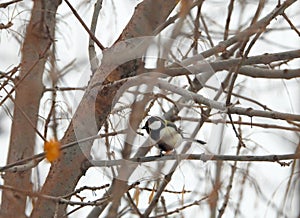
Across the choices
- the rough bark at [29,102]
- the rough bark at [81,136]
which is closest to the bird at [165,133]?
the rough bark at [81,136]

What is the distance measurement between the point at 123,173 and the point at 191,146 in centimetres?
96

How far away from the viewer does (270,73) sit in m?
1.64

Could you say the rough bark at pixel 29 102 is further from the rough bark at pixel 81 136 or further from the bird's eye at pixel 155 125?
the bird's eye at pixel 155 125

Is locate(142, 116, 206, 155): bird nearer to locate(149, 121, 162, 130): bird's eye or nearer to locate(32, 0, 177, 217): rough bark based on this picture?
locate(149, 121, 162, 130): bird's eye

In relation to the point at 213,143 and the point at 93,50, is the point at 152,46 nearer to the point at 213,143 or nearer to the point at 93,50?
the point at 213,143

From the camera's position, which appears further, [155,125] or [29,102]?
[155,125]

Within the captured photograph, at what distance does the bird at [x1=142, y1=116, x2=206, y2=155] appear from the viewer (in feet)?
5.65

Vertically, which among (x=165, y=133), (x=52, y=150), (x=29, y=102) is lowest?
(x=52, y=150)

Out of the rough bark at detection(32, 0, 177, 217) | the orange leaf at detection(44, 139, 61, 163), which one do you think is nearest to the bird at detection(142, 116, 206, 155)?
the rough bark at detection(32, 0, 177, 217)

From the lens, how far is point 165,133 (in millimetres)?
1747

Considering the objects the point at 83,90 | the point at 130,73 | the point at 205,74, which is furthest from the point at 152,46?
the point at 205,74

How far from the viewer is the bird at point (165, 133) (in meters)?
1.72

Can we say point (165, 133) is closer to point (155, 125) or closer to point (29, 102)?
point (155, 125)

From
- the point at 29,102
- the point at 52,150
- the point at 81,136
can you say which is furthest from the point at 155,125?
the point at 52,150
